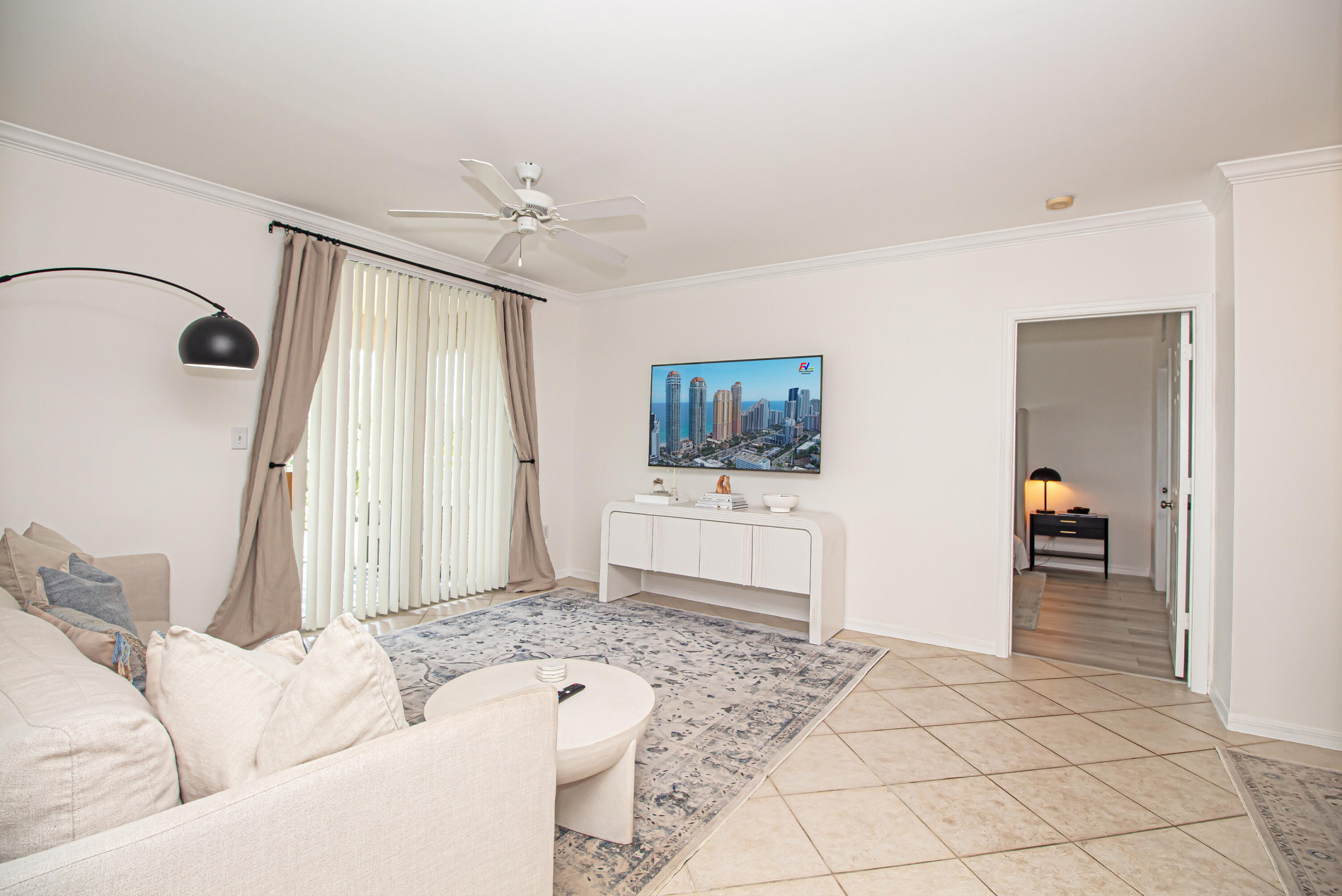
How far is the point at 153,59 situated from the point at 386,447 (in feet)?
8.12

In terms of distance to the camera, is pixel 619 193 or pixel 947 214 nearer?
pixel 619 193

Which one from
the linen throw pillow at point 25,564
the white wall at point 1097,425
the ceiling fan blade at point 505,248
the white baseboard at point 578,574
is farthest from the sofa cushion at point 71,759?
the white wall at point 1097,425

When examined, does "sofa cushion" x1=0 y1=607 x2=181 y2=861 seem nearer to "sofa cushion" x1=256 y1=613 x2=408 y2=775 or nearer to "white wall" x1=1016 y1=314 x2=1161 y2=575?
"sofa cushion" x1=256 y1=613 x2=408 y2=775

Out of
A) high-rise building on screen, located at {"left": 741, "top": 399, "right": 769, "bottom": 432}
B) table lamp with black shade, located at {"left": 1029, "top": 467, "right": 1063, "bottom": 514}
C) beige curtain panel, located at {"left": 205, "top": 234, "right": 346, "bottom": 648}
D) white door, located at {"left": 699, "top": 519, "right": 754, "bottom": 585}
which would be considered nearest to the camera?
beige curtain panel, located at {"left": 205, "top": 234, "right": 346, "bottom": 648}

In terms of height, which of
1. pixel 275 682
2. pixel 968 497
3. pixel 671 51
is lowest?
pixel 275 682

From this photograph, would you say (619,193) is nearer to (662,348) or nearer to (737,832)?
(662,348)

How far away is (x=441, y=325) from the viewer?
482 cm

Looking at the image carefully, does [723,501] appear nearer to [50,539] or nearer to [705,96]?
[705,96]

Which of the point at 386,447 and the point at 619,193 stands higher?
the point at 619,193

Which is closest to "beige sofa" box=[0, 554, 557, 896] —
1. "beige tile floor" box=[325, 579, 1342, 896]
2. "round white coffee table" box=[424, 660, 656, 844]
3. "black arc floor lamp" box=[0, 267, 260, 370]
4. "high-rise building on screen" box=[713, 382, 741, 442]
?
"round white coffee table" box=[424, 660, 656, 844]

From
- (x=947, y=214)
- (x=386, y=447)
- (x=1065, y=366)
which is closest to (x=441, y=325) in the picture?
(x=386, y=447)

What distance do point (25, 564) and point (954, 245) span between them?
464 centimetres

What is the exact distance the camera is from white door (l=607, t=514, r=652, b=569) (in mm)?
4895

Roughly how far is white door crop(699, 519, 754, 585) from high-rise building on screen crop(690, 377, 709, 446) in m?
0.80
